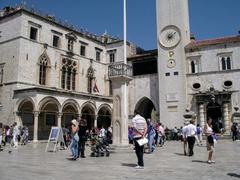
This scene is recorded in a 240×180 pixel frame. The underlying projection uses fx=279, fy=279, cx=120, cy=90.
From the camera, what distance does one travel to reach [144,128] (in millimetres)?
8984

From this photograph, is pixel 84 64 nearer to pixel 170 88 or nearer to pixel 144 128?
pixel 170 88

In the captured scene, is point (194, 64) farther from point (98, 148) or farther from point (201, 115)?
point (98, 148)

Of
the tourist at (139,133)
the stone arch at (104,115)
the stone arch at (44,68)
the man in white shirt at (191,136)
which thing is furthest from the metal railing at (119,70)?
the stone arch at (104,115)

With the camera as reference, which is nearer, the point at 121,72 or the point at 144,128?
the point at 144,128

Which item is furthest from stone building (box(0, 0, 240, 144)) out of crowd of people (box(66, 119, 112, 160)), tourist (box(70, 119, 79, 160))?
tourist (box(70, 119, 79, 160))

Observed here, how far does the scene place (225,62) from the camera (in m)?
31.6

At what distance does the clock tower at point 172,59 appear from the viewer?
105ft

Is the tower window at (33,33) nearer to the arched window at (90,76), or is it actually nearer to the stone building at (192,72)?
the arched window at (90,76)

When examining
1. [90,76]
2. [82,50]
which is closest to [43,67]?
[82,50]

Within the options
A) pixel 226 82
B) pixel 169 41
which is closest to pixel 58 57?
pixel 169 41

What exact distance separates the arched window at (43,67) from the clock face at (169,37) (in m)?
13.8

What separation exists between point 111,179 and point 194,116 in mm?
25363

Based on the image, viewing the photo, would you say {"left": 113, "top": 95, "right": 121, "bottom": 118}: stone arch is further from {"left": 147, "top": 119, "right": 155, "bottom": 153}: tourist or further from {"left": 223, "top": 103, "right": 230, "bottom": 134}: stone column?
{"left": 223, "top": 103, "right": 230, "bottom": 134}: stone column

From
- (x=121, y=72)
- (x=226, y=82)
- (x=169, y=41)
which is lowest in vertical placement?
(x=121, y=72)
